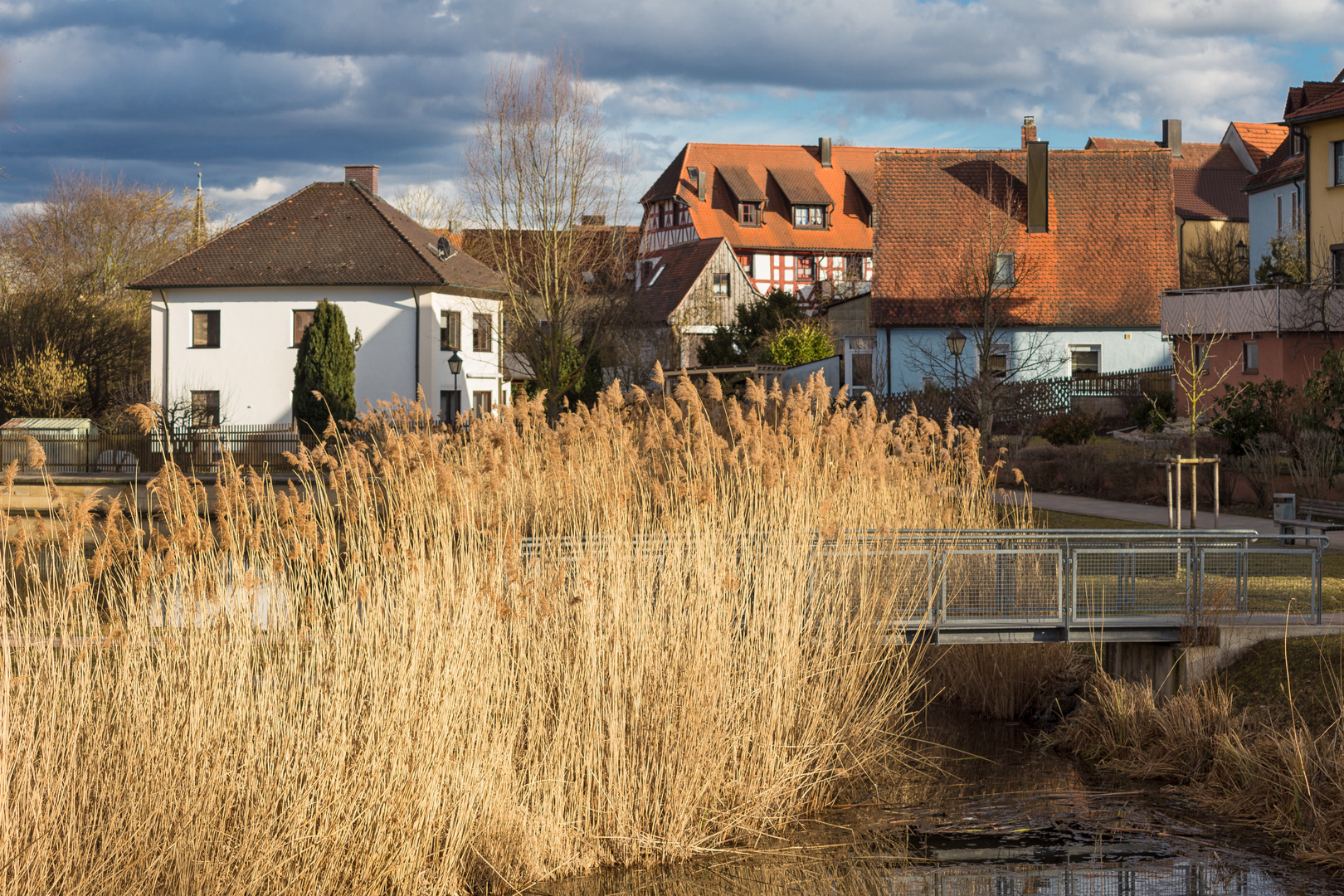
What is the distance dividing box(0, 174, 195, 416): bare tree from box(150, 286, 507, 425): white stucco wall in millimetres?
1400

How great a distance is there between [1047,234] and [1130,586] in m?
30.1

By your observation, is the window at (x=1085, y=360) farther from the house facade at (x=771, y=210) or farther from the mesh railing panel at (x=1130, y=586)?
the mesh railing panel at (x=1130, y=586)

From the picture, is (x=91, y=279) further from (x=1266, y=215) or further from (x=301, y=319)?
(x=1266, y=215)

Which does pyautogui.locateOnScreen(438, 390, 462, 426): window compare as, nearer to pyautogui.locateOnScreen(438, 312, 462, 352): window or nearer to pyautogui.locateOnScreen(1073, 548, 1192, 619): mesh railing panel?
pyautogui.locateOnScreen(438, 312, 462, 352): window

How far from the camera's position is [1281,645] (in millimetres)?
9570

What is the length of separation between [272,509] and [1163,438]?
20501 millimetres

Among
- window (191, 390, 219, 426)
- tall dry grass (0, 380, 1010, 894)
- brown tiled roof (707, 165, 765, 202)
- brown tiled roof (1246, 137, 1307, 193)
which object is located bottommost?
A: tall dry grass (0, 380, 1010, 894)

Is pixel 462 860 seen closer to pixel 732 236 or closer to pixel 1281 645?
pixel 1281 645

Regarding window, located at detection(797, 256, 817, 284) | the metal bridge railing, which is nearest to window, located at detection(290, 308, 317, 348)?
window, located at detection(797, 256, 817, 284)

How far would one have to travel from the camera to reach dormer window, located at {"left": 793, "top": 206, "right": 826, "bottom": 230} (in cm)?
6488

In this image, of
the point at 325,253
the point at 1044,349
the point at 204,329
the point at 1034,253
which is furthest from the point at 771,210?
the point at 204,329

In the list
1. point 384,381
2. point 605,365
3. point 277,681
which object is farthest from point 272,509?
point 605,365

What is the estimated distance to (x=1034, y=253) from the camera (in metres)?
38.1

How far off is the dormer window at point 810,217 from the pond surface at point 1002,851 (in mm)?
57168
